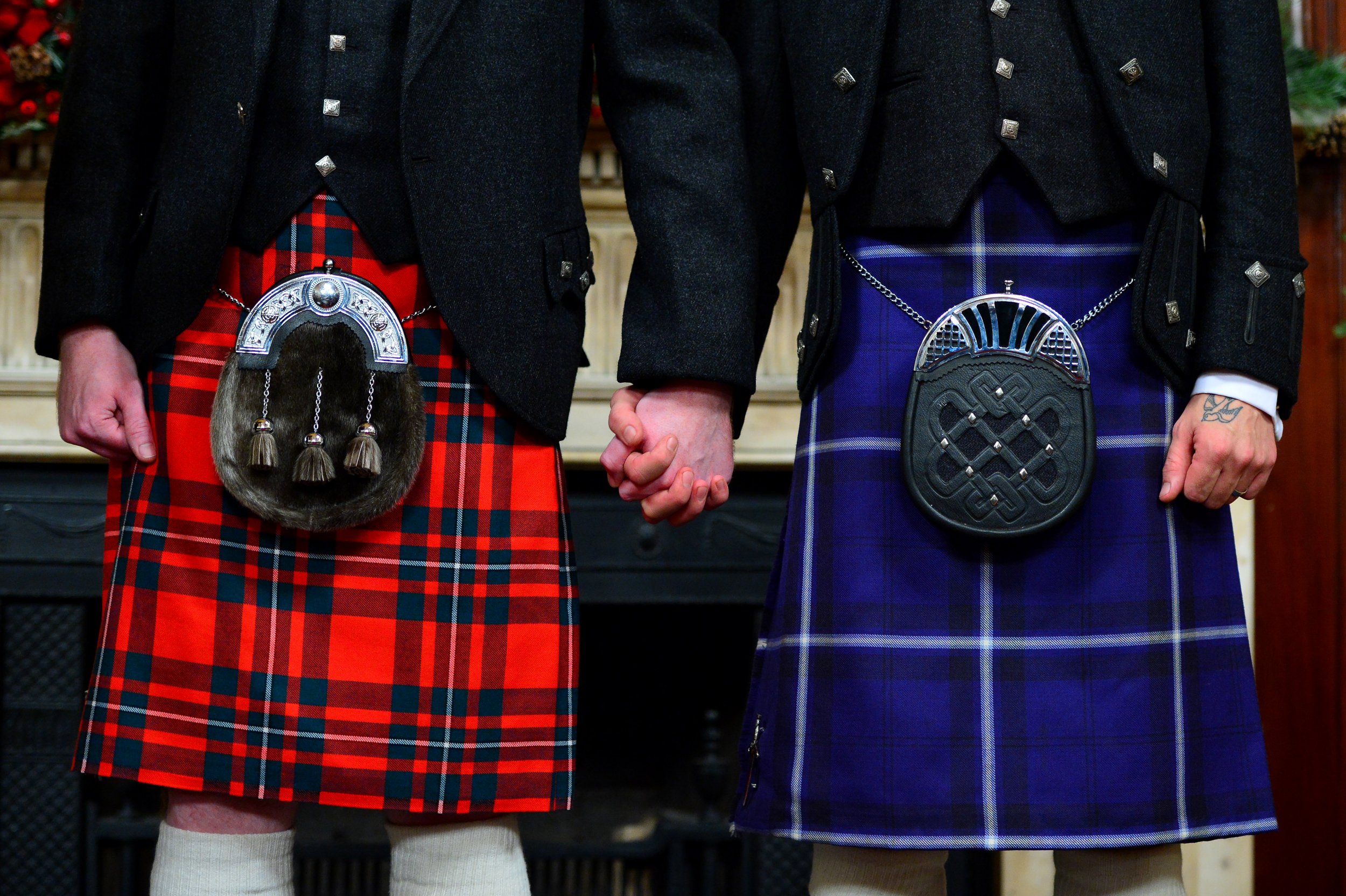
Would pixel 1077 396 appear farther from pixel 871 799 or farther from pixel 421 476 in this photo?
pixel 421 476

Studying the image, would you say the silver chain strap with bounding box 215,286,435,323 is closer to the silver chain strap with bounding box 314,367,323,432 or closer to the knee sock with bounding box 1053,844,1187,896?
the silver chain strap with bounding box 314,367,323,432

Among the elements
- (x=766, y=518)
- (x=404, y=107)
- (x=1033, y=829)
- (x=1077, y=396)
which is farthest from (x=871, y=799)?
(x=766, y=518)

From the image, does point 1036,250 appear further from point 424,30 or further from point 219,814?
point 219,814

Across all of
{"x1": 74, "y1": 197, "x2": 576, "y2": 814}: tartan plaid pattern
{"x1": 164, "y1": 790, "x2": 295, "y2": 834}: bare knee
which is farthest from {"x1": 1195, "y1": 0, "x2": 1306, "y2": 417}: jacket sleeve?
{"x1": 164, "y1": 790, "x2": 295, "y2": 834}: bare knee

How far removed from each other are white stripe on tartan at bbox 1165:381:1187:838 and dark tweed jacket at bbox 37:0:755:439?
12.9 inches

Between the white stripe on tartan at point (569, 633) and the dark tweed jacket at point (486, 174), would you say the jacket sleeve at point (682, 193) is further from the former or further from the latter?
the white stripe on tartan at point (569, 633)

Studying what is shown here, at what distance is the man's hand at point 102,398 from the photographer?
3.06ft

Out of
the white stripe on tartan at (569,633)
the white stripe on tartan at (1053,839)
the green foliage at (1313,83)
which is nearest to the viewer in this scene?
the white stripe on tartan at (1053,839)

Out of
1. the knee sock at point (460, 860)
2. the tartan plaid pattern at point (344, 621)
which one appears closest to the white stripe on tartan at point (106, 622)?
the tartan plaid pattern at point (344, 621)

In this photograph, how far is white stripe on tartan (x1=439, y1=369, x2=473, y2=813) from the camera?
35.6 inches

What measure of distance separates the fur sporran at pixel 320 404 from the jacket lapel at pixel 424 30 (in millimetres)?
→ 161

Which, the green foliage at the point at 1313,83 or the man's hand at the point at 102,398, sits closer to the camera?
the man's hand at the point at 102,398

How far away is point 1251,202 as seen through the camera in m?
0.89

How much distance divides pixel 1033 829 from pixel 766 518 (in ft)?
3.54
